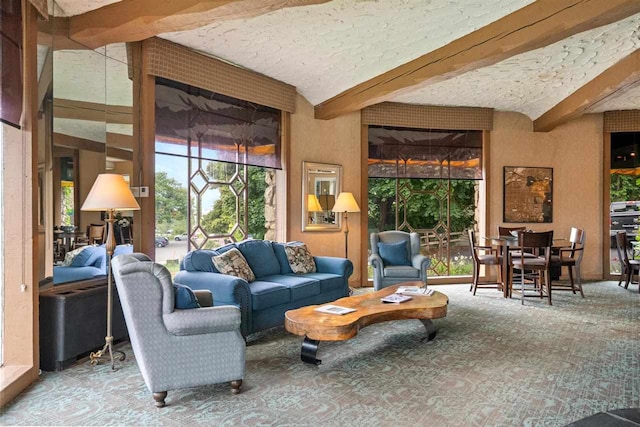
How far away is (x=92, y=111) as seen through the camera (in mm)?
3855

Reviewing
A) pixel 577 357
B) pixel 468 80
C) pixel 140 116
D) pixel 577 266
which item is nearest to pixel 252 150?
pixel 140 116

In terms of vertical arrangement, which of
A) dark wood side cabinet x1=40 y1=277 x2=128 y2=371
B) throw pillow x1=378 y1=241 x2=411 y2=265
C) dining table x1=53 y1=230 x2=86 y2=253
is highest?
dining table x1=53 y1=230 x2=86 y2=253

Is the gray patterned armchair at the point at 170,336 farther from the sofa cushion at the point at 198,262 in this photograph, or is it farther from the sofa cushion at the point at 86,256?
the sofa cushion at the point at 198,262

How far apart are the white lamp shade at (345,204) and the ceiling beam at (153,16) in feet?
10.8

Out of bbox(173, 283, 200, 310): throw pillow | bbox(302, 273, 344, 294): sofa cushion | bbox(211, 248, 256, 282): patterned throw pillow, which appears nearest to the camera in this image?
bbox(173, 283, 200, 310): throw pillow

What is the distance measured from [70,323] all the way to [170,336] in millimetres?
1115

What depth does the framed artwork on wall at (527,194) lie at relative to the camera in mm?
7641

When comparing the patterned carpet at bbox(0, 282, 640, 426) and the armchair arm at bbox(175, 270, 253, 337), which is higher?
the armchair arm at bbox(175, 270, 253, 337)

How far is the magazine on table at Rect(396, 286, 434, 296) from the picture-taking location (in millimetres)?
4332

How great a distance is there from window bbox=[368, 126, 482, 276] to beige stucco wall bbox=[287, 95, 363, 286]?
418mm

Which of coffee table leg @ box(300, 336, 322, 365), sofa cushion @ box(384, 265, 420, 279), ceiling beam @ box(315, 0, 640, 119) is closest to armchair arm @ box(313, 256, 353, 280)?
sofa cushion @ box(384, 265, 420, 279)

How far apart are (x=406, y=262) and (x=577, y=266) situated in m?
2.57

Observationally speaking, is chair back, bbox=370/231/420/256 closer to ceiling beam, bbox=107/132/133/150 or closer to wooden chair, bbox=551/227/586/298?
wooden chair, bbox=551/227/586/298

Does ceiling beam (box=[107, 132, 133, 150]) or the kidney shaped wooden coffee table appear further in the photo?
ceiling beam (box=[107, 132, 133, 150])
